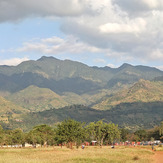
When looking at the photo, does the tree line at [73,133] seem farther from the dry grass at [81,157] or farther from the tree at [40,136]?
the dry grass at [81,157]

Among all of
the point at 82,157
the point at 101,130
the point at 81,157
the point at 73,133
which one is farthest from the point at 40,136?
the point at 81,157

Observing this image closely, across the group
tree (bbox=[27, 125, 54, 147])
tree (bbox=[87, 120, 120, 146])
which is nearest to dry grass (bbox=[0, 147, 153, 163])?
tree (bbox=[87, 120, 120, 146])

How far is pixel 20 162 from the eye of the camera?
167ft

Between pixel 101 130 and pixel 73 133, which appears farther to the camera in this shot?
pixel 101 130

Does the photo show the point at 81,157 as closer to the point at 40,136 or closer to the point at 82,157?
the point at 82,157

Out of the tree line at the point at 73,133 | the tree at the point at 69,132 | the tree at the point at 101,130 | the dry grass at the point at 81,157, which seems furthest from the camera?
the tree at the point at 101,130

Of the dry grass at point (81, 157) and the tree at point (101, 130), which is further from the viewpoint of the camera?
the tree at point (101, 130)

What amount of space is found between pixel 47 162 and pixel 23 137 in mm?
134887

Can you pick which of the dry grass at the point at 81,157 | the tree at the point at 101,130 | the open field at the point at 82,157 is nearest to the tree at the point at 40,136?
the tree at the point at 101,130

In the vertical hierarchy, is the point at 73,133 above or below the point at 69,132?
below

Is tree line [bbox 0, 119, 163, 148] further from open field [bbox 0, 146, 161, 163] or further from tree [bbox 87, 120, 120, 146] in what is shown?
open field [bbox 0, 146, 161, 163]

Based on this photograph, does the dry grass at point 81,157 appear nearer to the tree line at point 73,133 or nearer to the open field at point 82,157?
the open field at point 82,157

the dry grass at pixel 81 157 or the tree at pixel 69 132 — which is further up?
the tree at pixel 69 132

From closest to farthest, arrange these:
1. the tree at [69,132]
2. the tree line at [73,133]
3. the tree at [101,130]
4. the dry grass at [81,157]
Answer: the dry grass at [81,157], the tree at [69,132], the tree line at [73,133], the tree at [101,130]
